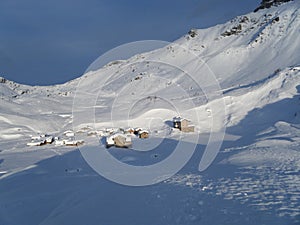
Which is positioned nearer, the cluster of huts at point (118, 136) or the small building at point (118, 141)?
the small building at point (118, 141)

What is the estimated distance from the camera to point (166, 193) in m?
10.8

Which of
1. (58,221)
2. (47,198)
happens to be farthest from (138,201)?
(47,198)

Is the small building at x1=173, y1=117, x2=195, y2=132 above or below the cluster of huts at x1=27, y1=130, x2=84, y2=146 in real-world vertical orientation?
above

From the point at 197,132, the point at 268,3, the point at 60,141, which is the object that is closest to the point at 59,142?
the point at 60,141

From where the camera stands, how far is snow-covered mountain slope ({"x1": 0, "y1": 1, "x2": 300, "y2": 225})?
9.36 metres

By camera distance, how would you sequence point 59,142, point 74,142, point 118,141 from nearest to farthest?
1. point 118,141
2. point 74,142
3. point 59,142

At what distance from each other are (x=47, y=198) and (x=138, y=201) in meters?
4.66

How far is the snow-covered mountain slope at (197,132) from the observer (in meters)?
9.36

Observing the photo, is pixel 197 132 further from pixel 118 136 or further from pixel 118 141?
pixel 118 141

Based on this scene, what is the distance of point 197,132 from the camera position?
3534 centimetres

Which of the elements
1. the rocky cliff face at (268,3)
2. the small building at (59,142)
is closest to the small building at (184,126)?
the small building at (59,142)

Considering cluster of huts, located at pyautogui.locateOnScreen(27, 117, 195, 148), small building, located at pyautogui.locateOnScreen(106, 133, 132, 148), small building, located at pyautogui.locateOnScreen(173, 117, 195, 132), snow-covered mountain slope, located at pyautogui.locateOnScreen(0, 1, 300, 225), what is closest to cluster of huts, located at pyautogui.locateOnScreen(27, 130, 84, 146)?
cluster of huts, located at pyautogui.locateOnScreen(27, 117, 195, 148)

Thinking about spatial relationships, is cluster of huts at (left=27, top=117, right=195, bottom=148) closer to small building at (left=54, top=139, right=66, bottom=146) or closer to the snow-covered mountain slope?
small building at (left=54, top=139, right=66, bottom=146)

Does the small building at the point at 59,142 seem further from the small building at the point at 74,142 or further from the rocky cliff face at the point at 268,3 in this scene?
the rocky cliff face at the point at 268,3
